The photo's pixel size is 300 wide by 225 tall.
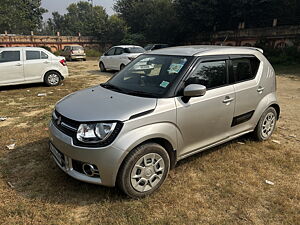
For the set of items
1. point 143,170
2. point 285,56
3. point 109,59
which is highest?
point 285,56

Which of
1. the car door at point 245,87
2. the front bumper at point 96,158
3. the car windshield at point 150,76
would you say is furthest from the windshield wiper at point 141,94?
the car door at point 245,87

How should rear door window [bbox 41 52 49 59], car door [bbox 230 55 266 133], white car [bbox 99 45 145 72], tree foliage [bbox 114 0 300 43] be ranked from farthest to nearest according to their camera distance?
tree foliage [bbox 114 0 300 43] → white car [bbox 99 45 145 72] → rear door window [bbox 41 52 49 59] → car door [bbox 230 55 266 133]

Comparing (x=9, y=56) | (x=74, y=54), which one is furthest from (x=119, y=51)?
(x=74, y=54)

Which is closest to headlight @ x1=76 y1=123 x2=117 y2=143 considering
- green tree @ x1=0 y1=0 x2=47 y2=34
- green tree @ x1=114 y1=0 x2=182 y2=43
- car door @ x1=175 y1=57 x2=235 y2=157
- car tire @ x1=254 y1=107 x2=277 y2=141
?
car door @ x1=175 y1=57 x2=235 y2=157

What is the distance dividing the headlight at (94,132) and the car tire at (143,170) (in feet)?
1.09

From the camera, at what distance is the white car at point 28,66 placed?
7.84 m

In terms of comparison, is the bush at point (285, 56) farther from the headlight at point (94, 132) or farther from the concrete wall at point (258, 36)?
the headlight at point (94, 132)

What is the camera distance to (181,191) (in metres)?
2.87

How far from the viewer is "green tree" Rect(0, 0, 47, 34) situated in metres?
42.5

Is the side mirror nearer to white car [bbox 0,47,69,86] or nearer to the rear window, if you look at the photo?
the rear window

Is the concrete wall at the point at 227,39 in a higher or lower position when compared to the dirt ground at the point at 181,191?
higher

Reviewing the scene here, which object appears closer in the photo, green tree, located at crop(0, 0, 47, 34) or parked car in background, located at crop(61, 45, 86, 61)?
parked car in background, located at crop(61, 45, 86, 61)

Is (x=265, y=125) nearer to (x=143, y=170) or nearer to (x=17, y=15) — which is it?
(x=143, y=170)

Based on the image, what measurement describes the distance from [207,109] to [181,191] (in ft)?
3.53
